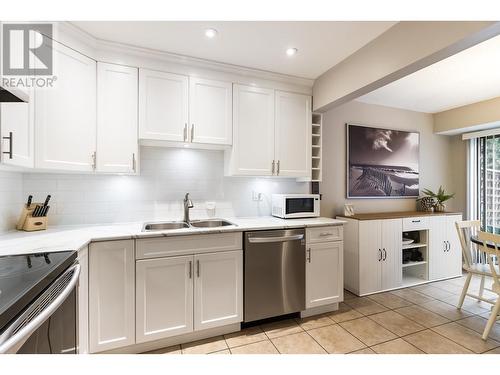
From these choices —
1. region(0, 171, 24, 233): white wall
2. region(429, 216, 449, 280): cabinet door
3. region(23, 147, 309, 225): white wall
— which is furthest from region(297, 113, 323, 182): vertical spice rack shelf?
region(0, 171, 24, 233): white wall

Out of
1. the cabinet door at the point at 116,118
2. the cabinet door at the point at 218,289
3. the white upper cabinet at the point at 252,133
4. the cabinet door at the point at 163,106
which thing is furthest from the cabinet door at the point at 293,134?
the cabinet door at the point at 116,118

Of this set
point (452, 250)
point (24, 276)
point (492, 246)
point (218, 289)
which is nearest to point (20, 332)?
point (24, 276)

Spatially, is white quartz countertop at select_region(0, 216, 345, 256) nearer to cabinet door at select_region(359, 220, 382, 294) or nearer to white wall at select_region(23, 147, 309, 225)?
white wall at select_region(23, 147, 309, 225)

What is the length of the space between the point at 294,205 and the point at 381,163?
1.83 metres

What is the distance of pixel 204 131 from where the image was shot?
230 cm

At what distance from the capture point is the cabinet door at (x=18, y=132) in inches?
50.9

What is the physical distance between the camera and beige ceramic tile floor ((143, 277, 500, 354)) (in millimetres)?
1922

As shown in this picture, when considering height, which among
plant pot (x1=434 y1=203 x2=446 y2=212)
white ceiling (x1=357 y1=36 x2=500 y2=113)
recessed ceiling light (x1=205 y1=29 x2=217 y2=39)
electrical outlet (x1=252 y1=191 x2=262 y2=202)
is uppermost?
white ceiling (x1=357 y1=36 x2=500 y2=113)

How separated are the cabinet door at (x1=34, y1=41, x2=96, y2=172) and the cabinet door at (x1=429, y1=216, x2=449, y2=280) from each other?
4225 mm

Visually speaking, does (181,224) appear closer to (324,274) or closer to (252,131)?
(252,131)

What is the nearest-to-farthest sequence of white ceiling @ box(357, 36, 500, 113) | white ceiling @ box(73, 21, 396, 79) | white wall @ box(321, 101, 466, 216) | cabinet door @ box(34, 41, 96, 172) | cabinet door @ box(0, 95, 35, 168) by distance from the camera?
cabinet door @ box(0, 95, 35, 168) < cabinet door @ box(34, 41, 96, 172) < white ceiling @ box(73, 21, 396, 79) < white ceiling @ box(357, 36, 500, 113) < white wall @ box(321, 101, 466, 216)

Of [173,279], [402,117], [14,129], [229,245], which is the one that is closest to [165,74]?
[14,129]

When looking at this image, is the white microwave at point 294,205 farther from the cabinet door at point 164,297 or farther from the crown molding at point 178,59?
the crown molding at point 178,59
